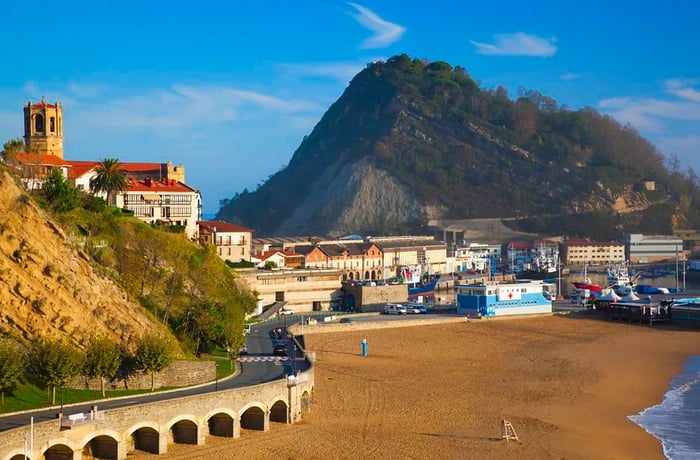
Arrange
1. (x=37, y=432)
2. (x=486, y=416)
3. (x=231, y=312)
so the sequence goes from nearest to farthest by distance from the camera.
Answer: (x=37, y=432), (x=486, y=416), (x=231, y=312)

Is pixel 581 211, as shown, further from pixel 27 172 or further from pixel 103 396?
pixel 103 396

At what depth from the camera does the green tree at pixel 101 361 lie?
97.7ft

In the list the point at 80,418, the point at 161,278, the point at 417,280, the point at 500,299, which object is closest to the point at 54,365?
the point at 80,418

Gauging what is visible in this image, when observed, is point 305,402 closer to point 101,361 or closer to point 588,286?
point 101,361

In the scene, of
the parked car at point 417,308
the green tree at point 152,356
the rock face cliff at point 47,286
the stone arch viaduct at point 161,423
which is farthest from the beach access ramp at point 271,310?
the green tree at point 152,356

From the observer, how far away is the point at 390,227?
148m

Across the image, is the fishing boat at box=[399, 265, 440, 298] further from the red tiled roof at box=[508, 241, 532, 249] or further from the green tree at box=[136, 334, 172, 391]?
the green tree at box=[136, 334, 172, 391]

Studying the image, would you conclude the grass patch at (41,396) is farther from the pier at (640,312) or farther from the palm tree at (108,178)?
the pier at (640,312)

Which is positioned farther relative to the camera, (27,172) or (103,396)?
(27,172)

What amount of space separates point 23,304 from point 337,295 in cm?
4310

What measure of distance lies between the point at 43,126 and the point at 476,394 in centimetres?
3109

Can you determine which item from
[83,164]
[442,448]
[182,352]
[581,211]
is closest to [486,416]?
[442,448]

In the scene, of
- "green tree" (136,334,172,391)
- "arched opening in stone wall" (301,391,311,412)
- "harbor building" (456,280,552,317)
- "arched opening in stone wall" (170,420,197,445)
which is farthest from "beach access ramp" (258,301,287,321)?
"arched opening in stone wall" (170,420,197,445)

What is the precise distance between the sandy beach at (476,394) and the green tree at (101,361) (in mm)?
3696
